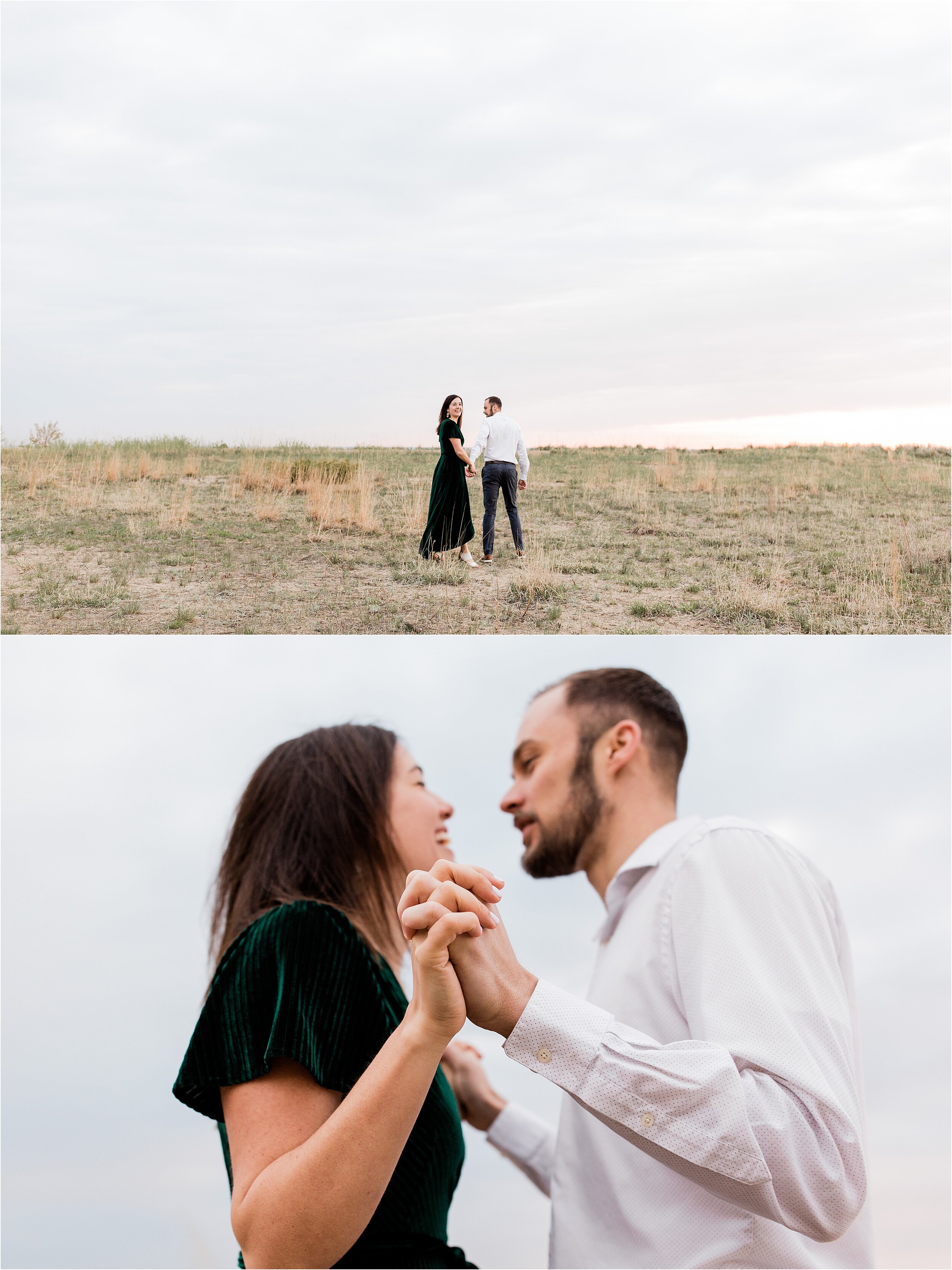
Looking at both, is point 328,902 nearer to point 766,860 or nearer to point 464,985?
point 464,985

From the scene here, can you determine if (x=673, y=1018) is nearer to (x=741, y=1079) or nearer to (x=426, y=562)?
(x=741, y=1079)

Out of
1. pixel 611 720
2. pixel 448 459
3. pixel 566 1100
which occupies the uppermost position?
pixel 448 459

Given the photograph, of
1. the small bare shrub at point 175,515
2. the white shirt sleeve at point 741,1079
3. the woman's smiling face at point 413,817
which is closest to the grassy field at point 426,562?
the small bare shrub at point 175,515

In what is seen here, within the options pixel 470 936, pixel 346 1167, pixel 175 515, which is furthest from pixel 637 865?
pixel 175 515

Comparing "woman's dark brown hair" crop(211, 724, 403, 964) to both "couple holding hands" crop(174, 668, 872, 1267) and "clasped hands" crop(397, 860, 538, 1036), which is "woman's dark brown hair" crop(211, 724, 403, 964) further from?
"clasped hands" crop(397, 860, 538, 1036)

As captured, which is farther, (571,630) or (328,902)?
(571,630)

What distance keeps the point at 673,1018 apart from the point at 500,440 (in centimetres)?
937

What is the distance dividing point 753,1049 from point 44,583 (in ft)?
36.5

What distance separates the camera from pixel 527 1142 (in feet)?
10.1

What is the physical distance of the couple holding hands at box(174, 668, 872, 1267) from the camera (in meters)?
1.63

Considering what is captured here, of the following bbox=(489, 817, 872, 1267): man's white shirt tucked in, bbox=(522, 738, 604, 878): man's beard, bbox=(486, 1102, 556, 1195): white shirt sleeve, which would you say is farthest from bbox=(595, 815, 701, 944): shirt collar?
bbox=(486, 1102, 556, 1195): white shirt sleeve

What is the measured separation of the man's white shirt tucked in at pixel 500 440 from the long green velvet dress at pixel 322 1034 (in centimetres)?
937

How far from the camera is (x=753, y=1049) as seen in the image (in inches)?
75.6

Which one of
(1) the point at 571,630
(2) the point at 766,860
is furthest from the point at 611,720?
(1) the point at 571,630
